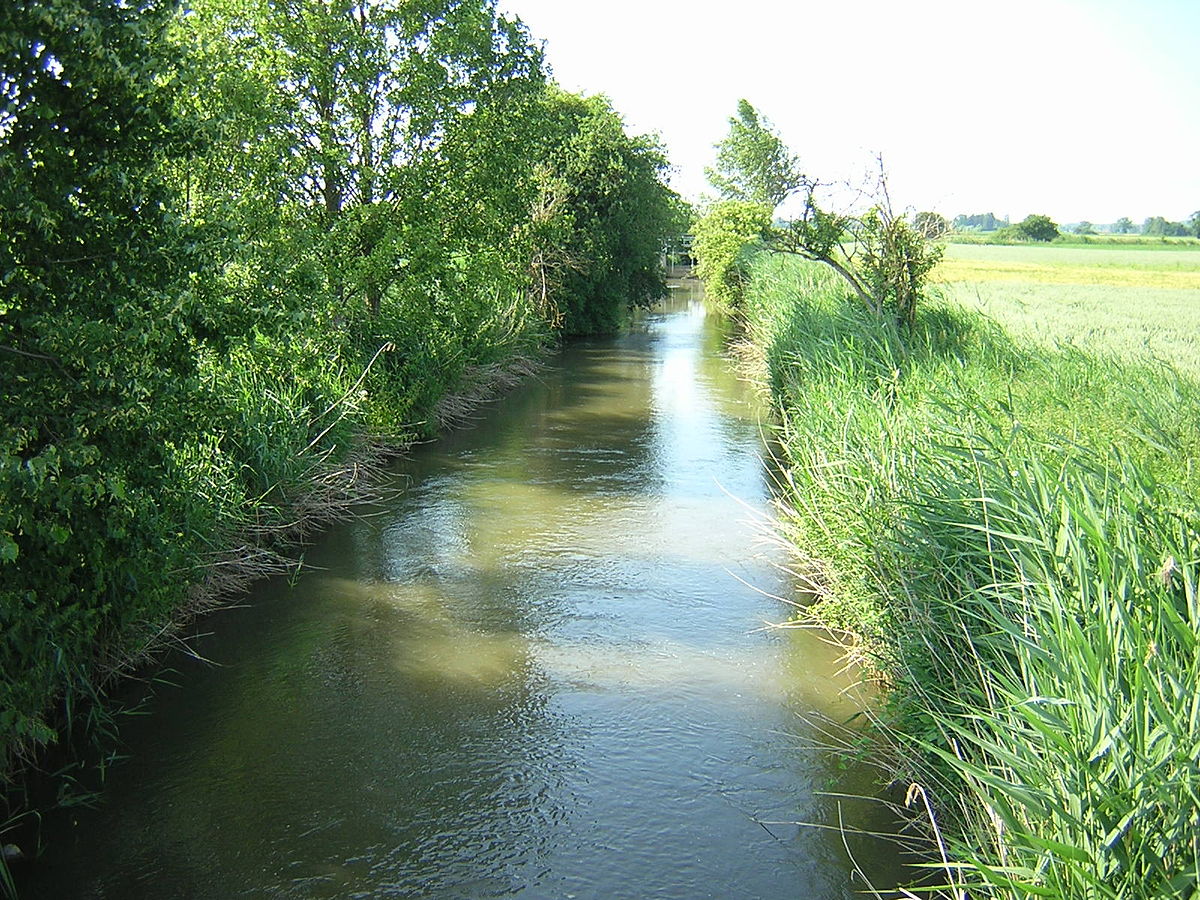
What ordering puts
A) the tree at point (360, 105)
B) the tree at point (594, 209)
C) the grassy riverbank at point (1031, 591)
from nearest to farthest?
the grassy riverbank at point (1031, 591) → the tree at point (360, 105) → the tree at point (594, 209)

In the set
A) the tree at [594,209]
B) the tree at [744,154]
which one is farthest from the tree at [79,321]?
the tree at [744,154]

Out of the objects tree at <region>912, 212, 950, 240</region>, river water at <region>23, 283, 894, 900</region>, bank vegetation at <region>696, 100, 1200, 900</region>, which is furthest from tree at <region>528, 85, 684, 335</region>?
bank vegetation at <region>696, 100, 1200, 900</region>

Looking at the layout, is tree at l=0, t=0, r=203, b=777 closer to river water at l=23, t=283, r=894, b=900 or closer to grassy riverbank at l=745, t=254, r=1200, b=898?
river water at l=23, t=283, r=894, b=900

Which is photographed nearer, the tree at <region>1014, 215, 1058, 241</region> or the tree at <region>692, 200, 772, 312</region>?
the tree at <region>692, 200, 772, 312</region>

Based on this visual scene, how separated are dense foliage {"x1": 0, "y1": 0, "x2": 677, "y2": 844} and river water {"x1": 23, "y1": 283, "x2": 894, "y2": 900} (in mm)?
678

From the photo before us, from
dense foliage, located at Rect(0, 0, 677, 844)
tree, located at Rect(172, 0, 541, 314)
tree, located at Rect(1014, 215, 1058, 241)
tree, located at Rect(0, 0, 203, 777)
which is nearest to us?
tree, located at Rect(0, 0, 203, 777)

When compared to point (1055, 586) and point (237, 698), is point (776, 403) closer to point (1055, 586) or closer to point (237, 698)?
point (237, 698)

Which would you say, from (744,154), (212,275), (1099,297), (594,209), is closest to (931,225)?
(1099,297)

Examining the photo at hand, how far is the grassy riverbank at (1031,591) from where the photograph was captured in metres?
2.83

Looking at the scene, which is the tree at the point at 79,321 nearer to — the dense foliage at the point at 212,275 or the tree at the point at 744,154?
the dense foliage at the point at 212,275

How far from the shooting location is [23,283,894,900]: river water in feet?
14.2

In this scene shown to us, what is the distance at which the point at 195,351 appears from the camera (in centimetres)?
551

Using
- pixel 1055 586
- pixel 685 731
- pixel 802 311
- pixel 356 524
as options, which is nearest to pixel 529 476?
pixel 356 524

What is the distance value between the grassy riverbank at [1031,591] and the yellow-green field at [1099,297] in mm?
1052
